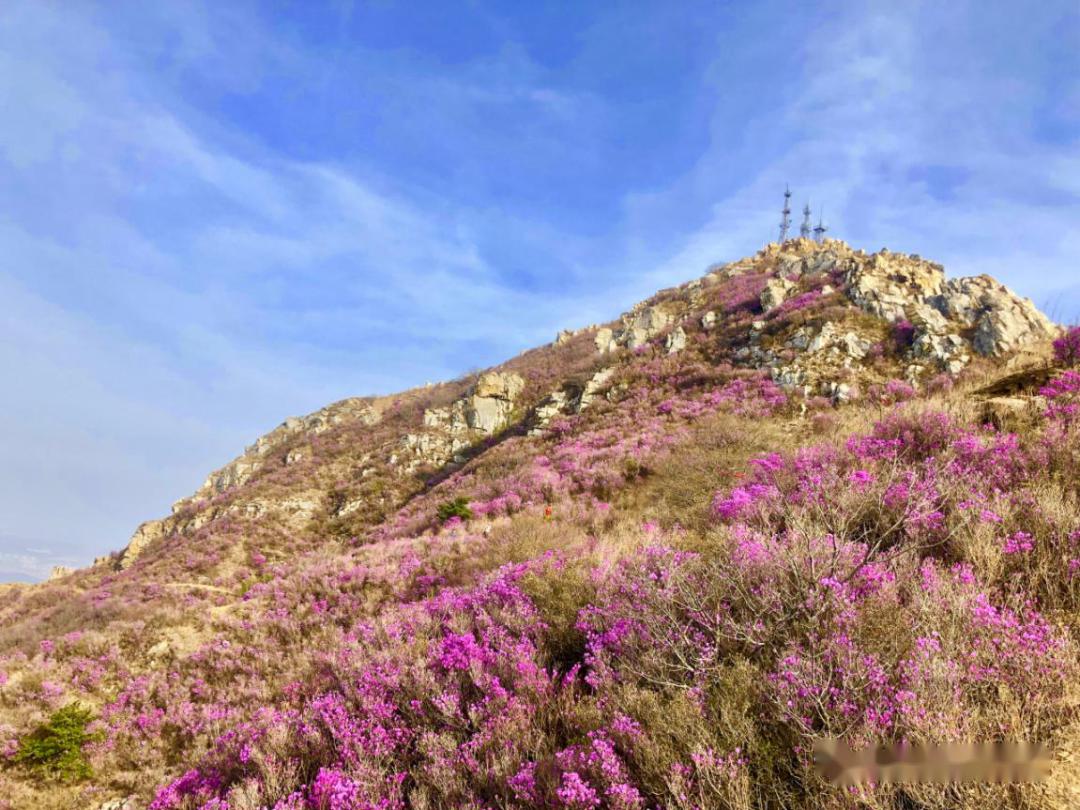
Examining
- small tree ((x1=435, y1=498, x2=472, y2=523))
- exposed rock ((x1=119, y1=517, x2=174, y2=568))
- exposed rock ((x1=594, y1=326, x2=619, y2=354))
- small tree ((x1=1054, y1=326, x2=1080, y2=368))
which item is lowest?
exposed rock ((x1=119, y1=517, x2=174, y2=568))

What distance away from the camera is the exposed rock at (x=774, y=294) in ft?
94.6

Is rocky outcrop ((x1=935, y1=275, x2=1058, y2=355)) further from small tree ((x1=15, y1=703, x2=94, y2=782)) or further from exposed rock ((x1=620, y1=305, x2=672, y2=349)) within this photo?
small tree ((x1=15, y1=703, x2=94, y2=782))

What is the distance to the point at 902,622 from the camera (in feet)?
11.8

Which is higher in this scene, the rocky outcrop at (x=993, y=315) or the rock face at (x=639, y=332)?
the rock face at (x=639, y=332)

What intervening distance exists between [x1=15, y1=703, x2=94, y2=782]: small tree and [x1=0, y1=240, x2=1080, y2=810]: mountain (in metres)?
0.03

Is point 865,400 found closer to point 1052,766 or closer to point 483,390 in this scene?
point 1052,766

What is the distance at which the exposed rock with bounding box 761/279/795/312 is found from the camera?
28828 mm

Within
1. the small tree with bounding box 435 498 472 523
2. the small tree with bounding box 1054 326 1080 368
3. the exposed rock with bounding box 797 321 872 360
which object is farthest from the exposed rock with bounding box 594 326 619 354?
the small tree with bounding box 1054 326 1080 368

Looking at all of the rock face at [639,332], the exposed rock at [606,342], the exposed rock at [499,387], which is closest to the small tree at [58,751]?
the exposed rock at [499,387]

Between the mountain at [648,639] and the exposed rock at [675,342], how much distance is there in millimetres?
10650

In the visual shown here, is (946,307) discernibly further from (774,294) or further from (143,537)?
(143,537)

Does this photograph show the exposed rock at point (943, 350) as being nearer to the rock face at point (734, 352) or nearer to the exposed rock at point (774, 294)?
the rock face at point (734, 352)

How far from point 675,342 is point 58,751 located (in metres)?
28.3

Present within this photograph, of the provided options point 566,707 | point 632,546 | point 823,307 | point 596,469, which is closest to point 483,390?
point 596,469
